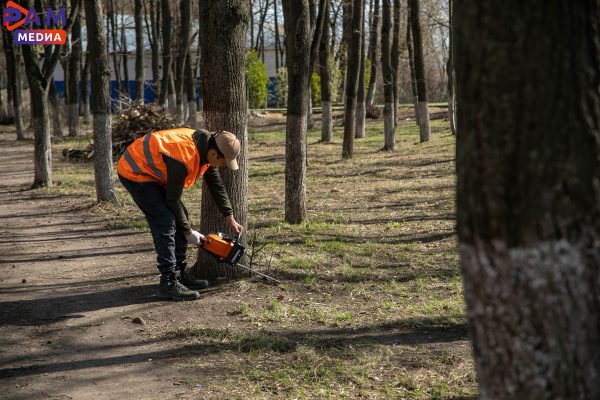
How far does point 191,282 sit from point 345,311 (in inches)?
63.7

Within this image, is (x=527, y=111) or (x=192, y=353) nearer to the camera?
(x=527, y=111)

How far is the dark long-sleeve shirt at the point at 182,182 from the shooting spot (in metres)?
6.10

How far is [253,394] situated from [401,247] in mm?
4570

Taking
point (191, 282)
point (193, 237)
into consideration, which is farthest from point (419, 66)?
point (193, 237)

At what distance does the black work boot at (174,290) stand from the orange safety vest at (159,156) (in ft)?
3.03

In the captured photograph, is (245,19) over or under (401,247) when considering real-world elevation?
over

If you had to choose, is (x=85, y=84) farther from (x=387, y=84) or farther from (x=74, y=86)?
(x=387, y=84)

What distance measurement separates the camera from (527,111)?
2.23 metres

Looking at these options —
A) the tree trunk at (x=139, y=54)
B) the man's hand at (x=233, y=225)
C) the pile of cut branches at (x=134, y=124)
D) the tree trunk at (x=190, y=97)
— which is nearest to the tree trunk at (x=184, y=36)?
the tree trunk at (x=190, y=97)

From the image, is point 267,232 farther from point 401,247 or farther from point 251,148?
point 251,148

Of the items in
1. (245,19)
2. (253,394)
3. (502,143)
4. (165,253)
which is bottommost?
(253,394)

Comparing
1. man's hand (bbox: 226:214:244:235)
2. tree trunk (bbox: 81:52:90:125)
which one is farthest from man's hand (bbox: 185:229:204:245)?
tree trunk (bbox: 81:52:90:125)

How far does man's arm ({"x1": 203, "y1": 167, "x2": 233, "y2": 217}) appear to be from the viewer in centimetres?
655

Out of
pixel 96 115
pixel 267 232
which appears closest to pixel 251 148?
pixel 96 115
